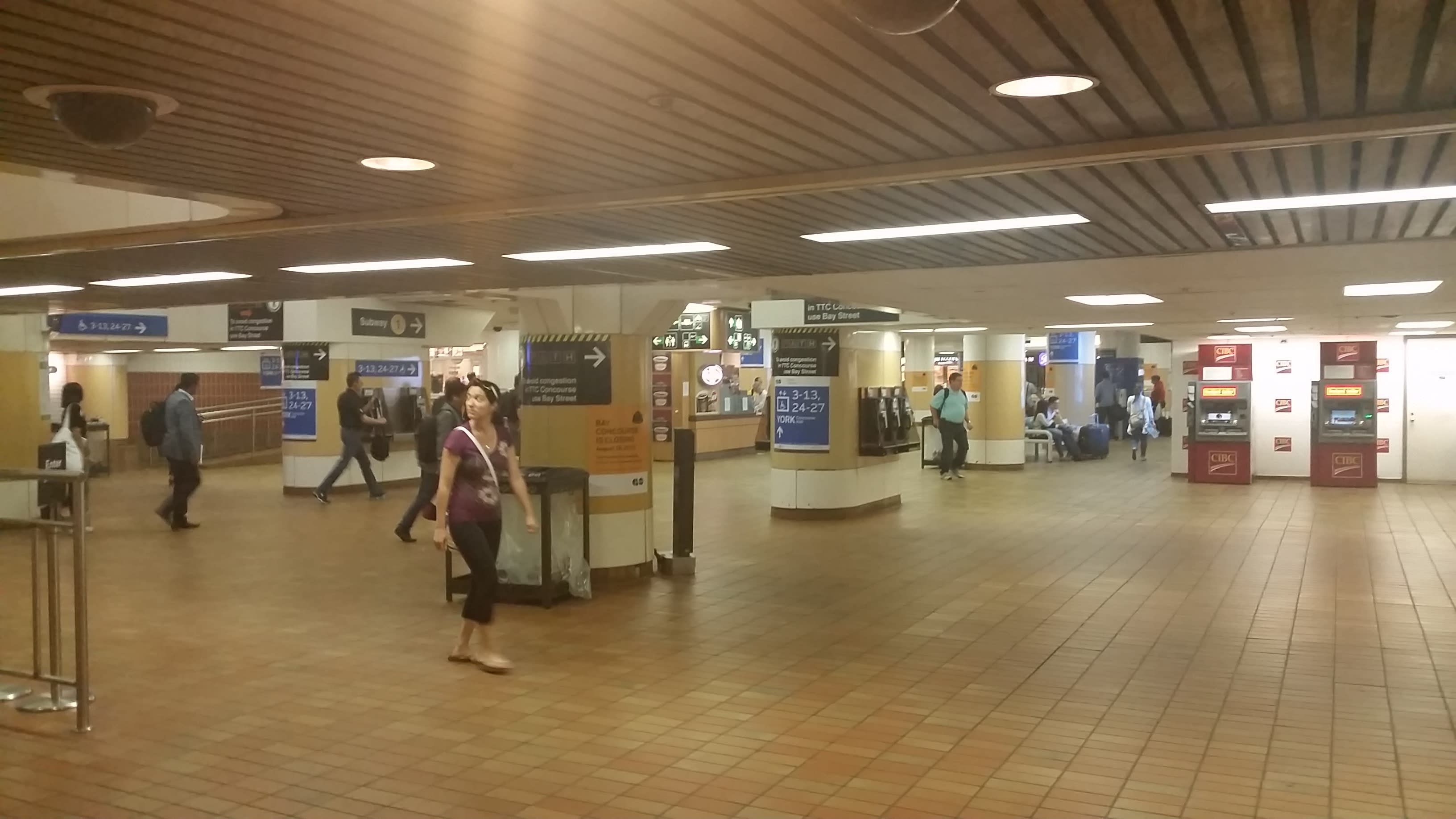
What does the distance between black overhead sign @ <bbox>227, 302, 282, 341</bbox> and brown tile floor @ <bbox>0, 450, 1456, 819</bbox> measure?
18.4 ft

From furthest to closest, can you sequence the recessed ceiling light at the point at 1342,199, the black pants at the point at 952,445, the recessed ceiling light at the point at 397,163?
1. the black pants at the point at 952,445
2. the recessed ceiling light at the point at 1342,199
3. the recessed ceiling light at the point at 397,163

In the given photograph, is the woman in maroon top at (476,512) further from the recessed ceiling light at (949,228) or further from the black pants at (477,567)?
the recessed ceiling light at (949,228)

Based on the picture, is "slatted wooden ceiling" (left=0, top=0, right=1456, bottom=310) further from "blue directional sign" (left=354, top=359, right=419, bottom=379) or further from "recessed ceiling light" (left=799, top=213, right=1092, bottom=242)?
"blue directional sign" (left=354, top=359, right=419, bottom=379)

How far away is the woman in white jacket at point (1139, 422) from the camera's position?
23000 millimetres

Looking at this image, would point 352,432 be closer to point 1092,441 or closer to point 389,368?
point 389,368

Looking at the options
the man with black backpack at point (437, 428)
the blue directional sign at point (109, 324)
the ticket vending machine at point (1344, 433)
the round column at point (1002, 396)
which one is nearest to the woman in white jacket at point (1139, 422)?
the round column at point (1002, 396)

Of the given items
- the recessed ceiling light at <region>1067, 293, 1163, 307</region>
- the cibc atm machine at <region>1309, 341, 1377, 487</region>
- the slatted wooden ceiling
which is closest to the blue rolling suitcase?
the cibc atm machine at <region>1309, 341, 1377, 487</region>

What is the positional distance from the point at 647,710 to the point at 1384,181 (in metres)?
4.02

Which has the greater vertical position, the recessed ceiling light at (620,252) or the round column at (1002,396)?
the recessed ceiling light at (620,252)

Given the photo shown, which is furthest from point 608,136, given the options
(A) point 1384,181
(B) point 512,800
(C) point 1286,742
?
(C) point 1286,742

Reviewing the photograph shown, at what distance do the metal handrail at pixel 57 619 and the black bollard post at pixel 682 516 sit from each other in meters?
4.54

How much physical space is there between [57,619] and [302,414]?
10768 millimetres

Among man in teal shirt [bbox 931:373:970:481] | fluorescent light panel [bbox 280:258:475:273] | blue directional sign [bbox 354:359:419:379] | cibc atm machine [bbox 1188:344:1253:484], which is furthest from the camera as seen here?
man in teal shirt [bbox 931:373:970:481]

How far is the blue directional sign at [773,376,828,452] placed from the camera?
13.0 m
